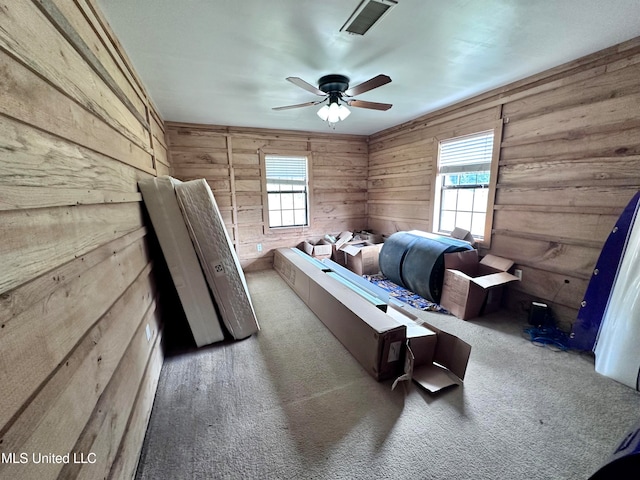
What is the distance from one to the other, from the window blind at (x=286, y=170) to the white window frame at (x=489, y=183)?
2208 millimetres

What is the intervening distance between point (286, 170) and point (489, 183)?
307 centimetres

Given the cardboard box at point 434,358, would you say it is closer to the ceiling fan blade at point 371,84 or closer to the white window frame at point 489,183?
the white window frame at point 489,183

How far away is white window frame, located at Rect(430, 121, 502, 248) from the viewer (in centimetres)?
289

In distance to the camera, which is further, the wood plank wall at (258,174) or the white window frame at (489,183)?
the wood plank wall at (258,174)

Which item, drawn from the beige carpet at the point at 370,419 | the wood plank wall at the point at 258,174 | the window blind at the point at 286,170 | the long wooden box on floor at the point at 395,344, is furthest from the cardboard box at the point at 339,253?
the beige carpet at the point at 370,419

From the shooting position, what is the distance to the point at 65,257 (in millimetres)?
856

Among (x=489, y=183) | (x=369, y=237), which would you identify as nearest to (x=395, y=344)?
(x=489, y=183)

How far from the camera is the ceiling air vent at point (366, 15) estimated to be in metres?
1.47

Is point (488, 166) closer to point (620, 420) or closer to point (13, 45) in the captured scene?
point (620, 420)

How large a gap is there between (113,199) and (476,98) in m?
3.68

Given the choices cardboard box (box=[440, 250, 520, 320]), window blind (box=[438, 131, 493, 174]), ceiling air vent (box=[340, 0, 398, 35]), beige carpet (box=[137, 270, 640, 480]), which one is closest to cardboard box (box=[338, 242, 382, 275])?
cardboard box (box=[440, 250, 520, 320])

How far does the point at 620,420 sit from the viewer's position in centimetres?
154

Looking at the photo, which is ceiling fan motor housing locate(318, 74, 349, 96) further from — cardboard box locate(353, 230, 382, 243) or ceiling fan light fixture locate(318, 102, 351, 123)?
cardboard box locate(353, 230, 382, 243)

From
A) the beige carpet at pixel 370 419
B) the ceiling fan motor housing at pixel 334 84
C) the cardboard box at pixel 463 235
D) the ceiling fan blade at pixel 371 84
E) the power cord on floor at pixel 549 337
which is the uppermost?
the ceiling fan motor housing at pixel 334 84
